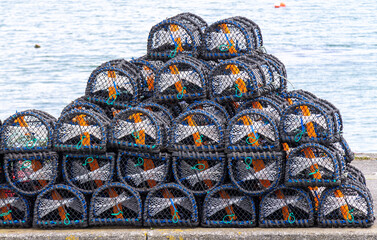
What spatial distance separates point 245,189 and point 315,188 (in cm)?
73

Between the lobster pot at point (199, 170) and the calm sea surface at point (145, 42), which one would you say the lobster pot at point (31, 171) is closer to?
the lobster pot at point (199, 170)

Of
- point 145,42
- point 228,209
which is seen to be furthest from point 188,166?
point 145,42

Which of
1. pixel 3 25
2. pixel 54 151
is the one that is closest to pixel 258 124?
pixel 54 151

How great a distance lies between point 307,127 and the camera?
5.98 metres

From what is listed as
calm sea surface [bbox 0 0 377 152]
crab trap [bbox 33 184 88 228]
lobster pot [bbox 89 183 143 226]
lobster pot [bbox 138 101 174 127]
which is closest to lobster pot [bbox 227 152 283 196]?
lobster pot [bbox 138 101 174 127]

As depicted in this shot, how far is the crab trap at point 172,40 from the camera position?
690 cm

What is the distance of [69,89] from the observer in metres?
18.6

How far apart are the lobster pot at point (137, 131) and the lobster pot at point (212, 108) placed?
474 mm

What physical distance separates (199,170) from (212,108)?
28.3 inches

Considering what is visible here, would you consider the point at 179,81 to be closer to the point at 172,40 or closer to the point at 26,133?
the point at 172,40

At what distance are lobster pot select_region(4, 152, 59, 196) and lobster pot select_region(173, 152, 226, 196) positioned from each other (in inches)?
45.5

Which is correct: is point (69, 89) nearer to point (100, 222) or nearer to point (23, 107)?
point (23, 107)

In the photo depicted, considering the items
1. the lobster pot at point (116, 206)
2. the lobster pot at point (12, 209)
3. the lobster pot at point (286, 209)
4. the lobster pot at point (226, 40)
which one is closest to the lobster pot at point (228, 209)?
the lobster pot at point (286, 209)

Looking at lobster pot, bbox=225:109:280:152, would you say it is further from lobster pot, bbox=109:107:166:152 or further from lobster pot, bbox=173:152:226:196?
lobster pot, bbox=109:107:166:152
